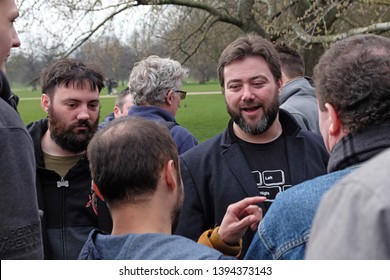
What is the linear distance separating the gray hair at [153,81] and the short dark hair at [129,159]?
204 centimetres

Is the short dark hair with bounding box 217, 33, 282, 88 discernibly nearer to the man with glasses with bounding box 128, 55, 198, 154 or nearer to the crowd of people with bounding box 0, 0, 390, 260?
the crowd of people with bounding box 0, 0, 390, 260

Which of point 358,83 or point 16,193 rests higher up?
point 358,83

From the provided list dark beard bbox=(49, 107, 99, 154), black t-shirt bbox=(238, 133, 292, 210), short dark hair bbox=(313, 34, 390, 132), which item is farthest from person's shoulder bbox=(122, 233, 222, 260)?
dark beard bbox=(49, 107, 99, 154)

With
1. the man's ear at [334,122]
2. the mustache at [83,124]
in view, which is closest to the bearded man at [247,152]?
the mustache at [83,124]

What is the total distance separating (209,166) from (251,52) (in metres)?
0.79

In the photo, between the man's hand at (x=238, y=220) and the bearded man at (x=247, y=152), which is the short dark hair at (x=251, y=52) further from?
the man's hand at (x=238, y=220)

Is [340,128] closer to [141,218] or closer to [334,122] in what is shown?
[334,122]

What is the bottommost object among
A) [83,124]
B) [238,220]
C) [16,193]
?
[238,220]

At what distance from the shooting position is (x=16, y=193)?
6.64ft

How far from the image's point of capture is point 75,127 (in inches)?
147

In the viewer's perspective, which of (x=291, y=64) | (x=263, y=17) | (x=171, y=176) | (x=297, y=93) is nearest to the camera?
(x=171, y=176)

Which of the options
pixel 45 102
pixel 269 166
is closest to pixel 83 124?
pixel 45 102

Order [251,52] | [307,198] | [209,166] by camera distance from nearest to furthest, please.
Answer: [307,198]
[209,166]
[251,52]
